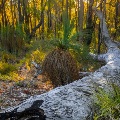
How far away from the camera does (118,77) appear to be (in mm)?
4145

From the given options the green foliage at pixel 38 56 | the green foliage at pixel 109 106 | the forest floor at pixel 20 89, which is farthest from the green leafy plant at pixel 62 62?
the green foliage at pixel 109 106

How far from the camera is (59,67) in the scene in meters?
5.62

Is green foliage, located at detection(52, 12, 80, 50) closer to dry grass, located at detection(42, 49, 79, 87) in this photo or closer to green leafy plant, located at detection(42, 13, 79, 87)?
green leafy plant, located at detection(42, 13, 79, 87)

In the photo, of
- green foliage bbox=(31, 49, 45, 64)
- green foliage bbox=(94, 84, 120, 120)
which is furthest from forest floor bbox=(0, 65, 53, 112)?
green foliage bbox=(94, 84, 120, 120)

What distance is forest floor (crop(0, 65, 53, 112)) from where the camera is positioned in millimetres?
4825

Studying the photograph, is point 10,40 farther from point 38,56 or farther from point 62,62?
point 62,62

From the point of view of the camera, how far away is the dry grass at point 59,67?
5.63 metres

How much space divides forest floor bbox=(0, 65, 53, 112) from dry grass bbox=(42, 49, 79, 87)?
0.39m

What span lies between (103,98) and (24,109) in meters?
0.76

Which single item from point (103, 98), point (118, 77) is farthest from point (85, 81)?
point (103, 98)

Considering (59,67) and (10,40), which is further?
(10,40)

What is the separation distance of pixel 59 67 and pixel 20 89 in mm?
953

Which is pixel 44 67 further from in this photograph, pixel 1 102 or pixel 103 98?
pixel 103 98

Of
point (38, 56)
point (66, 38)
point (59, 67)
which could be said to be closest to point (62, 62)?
point (59, 67)
